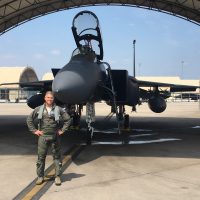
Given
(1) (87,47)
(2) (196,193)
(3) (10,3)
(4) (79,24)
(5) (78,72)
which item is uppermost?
(3) (10,3)

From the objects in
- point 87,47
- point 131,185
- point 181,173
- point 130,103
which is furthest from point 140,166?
point 130,103

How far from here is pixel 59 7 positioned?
2119cm

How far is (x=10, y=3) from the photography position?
1873cm

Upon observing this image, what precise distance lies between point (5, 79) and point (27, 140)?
6267 cm

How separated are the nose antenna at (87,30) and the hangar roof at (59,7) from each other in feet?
32.5

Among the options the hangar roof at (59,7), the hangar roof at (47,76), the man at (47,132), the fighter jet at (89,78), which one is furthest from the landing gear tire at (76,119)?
the hangar roof at (47,76)

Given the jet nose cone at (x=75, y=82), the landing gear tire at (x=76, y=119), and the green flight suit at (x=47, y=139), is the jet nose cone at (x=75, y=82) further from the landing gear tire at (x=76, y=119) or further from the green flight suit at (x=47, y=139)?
the landing gear tire at (x=76, y=119)

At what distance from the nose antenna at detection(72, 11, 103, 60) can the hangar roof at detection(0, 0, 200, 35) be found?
9895 millimetres

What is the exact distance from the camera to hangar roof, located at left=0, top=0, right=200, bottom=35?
19.2m

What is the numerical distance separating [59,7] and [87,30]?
12074mm

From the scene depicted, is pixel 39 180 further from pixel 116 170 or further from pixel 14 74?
pixel 14 74

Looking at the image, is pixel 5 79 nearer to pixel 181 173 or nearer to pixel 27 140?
pixel 27 140

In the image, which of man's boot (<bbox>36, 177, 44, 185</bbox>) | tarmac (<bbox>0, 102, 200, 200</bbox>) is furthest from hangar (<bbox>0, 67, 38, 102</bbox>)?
man's boot (<bbox>36, 177, 44, 185</bbox>)

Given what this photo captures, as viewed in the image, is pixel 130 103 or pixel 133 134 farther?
pixel 133 134
